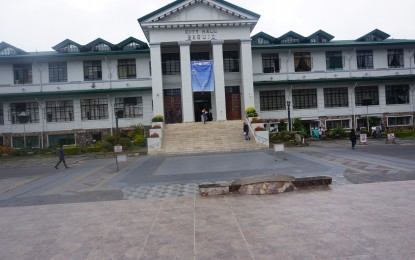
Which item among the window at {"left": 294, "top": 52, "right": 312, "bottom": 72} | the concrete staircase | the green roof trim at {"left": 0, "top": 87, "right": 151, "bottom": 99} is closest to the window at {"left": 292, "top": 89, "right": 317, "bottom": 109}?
the window at {"left": 294, "top": 52, "right": 312, "bottom": 72}

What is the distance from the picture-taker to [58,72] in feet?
108

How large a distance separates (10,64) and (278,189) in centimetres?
3593

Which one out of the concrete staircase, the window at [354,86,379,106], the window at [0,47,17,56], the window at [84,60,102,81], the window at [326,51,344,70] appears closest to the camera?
the concrete staircase

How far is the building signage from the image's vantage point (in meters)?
29.8

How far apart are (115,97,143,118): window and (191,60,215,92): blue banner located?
25.5 feet

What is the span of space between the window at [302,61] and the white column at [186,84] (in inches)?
549

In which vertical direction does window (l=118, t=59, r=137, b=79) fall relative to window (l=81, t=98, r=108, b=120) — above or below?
above

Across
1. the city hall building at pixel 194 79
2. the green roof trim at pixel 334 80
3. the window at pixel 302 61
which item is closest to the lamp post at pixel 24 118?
the city hall building at pixel 194 79

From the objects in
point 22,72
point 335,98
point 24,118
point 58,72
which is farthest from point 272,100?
point 22,72

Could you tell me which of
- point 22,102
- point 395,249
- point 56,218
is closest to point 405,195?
point 395,249

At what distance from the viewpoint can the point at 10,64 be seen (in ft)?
106

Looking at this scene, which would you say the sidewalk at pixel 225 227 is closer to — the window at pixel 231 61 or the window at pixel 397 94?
the window at pixel 231 61

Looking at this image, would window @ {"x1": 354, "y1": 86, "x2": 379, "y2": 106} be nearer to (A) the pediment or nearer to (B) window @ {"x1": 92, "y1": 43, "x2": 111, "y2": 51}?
(A) the pediment

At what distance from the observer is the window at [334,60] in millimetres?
34625
